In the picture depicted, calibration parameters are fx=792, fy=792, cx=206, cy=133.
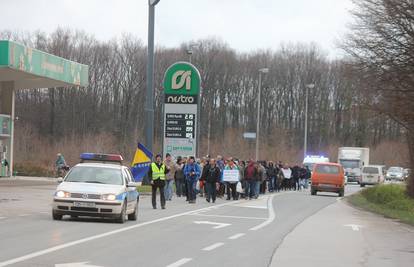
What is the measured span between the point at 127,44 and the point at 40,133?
46.7ft

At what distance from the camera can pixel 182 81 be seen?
38375 mm

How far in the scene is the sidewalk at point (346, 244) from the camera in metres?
12.7

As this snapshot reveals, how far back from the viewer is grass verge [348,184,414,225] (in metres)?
26.5

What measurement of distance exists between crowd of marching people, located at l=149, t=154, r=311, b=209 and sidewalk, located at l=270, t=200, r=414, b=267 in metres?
5.00

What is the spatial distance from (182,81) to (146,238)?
939 inches

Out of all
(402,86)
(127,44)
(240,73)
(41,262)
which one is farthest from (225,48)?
(41,262)

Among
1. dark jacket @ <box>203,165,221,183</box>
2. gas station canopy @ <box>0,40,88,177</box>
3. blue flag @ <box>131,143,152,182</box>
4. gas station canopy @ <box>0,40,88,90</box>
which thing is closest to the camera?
dark jacket @ <box>203,165,221,183</box>

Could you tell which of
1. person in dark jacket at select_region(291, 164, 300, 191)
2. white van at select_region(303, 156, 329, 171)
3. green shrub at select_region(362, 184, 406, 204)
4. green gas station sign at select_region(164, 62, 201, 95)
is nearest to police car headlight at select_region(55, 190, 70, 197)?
green shrub at select_region(362, 184, 406, 204)

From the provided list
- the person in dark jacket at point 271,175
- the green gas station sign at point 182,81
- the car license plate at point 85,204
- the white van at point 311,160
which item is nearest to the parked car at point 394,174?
the white van at point 311,160

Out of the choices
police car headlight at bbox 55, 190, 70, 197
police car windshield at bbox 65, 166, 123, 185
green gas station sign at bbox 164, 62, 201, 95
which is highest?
green gas station sign at bbox 164, 62, 201, 95

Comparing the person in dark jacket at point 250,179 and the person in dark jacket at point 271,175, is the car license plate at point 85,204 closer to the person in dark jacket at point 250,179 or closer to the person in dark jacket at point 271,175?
the person in dark jacket at point 250,179

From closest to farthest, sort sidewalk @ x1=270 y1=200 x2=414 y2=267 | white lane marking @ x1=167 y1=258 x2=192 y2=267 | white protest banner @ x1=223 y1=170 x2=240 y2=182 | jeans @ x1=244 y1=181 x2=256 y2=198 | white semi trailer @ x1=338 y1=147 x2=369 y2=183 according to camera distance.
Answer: white lane marking @ x1=167 y1=258 x2=192 y2=267, sidewalk @ x1=270 y1=200 x2=414 y2=267, white protest banner @ x1=223 y1=170 x2=240 y2=182, jeans @ x1=244 y1=181 x2=256 y2=198, white semi trailer @ x1=338 y1=147 x2=369 y2=183

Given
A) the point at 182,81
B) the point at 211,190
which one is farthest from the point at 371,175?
the point at 211,190

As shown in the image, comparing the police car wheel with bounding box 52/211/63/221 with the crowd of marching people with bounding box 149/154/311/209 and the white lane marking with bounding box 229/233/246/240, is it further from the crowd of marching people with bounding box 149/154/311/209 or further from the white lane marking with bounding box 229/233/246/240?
the crowd of marching people with bounding box 149/154/311/209
